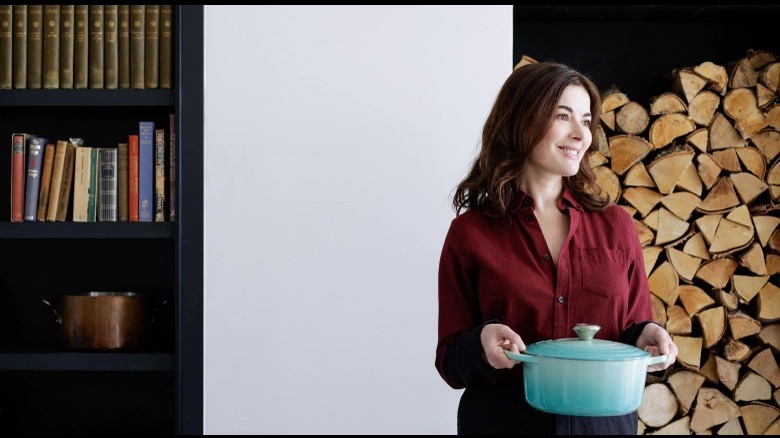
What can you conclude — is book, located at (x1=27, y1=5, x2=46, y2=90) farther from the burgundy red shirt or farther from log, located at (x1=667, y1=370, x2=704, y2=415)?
log, located at (x1=667, y1=370, x2=704, y2=415)

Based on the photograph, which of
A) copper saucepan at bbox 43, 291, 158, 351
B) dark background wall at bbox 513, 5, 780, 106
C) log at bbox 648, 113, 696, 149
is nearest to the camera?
copper saucepan at bbox 43, 291, 158, 351

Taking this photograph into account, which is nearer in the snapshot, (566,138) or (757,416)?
(566,138)

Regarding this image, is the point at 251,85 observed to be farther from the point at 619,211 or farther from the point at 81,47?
the point at 619,211

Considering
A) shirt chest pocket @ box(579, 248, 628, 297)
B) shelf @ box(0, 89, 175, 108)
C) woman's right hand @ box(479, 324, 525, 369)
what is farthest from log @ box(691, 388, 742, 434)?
shelf @ box(0, 89, 175, 108)

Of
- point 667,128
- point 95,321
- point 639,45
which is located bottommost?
point 95,321

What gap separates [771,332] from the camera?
2.57 meters

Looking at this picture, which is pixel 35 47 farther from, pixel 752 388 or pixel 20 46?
pixel 752 388

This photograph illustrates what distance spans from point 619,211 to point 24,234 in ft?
5.15

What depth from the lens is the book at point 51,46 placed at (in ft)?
7.50

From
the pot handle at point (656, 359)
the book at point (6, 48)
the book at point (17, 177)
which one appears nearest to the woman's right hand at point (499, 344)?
the pot handle at point (656, 359)

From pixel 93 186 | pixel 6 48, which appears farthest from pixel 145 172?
pixel 6 48

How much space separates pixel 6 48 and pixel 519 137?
1.50 metres

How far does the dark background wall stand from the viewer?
2.70 metres

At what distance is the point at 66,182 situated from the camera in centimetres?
230
